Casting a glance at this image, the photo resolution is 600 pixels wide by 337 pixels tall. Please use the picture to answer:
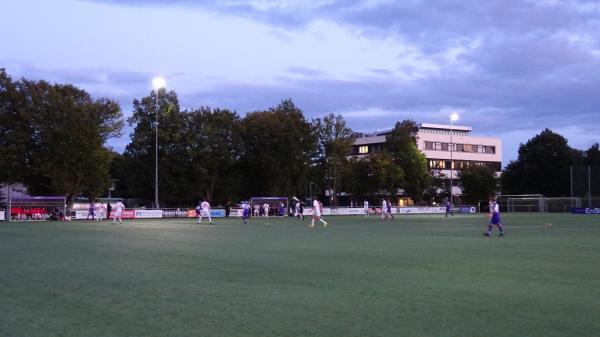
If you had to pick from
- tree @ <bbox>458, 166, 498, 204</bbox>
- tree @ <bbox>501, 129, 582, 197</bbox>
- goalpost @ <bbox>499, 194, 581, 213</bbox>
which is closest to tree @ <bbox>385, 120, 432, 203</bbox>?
tree @ <bbox>458, 166, 498, 204</bbox>

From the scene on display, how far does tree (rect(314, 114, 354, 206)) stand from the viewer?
83.6m

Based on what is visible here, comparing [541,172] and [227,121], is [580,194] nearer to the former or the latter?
[541,172]

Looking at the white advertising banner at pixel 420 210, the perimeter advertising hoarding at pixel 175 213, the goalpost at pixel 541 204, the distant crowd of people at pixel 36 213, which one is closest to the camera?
the distant crowd of people at pixel 36 213

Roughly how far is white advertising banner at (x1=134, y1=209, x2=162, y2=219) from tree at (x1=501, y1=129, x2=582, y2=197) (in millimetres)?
62383

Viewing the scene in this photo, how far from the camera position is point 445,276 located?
40.0ft

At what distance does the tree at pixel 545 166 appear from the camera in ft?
309

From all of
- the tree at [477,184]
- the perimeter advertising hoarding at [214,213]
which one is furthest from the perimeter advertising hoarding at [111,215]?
the tree at [477,184]

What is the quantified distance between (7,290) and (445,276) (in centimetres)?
835

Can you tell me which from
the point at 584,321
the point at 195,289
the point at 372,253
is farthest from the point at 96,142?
the point at 584,321

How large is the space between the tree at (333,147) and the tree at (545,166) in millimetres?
32445

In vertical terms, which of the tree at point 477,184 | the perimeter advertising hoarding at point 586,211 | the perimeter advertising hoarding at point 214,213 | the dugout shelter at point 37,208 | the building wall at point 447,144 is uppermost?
the building wall at point 447,144

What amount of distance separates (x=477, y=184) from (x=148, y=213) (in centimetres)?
6116

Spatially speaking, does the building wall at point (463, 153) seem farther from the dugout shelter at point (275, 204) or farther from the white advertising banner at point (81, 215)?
the white advertising banner at point (81, 215)

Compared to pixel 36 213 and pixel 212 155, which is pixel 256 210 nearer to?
pixel 212 155
